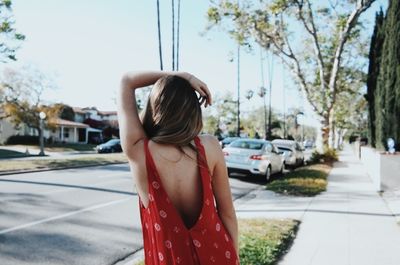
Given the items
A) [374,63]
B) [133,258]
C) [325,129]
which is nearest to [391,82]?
[374,63]

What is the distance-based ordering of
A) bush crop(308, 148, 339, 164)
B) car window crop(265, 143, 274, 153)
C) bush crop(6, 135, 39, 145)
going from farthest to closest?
1. bush crop(6, 135, 39, 145)
2. bush crop(308, 148, 339, 164)
3. car window crop(265, 143, 274, 153)

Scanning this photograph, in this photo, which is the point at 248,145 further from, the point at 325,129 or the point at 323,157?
the point at 325,129

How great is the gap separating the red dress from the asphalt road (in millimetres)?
4083

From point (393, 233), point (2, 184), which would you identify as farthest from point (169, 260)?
point (2, 184)

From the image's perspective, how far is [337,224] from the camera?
23.9ft

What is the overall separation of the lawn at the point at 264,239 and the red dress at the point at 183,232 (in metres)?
3.35

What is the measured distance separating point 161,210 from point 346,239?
525 centimetres

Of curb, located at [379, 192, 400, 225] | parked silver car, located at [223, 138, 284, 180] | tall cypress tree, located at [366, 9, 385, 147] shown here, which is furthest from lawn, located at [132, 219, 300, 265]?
tall cypress tree, located at [366, 9, 385, 147]

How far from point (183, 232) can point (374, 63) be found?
19210mm

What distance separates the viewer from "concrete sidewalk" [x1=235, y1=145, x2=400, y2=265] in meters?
5.31

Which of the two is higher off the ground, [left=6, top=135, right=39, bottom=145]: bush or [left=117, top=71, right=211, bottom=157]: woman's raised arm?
[left=117, top=71, right=211, bottom=157]: woman's raised arm

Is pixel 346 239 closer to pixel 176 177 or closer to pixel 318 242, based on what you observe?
pixel 318 242

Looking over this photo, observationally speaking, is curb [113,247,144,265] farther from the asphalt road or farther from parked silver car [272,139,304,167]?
parked silver car [272,139,304,167]

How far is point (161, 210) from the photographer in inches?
65.2
